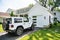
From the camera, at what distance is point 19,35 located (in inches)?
606

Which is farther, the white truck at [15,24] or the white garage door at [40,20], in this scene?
the white garage door at [40,20]

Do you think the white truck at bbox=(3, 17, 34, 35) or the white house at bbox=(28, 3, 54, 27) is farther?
the white house at bbox=(28, 3, 54, 27)

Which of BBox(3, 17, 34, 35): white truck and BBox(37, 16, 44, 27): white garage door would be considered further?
BBox(37, 16, 44, 27): white garage door

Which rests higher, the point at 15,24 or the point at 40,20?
the point at 40,20

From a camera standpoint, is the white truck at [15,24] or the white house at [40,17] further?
the white house at [40,17]

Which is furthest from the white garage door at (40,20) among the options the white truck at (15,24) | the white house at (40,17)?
the white truck at (15,24)

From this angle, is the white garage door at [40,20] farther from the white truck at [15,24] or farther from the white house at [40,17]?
the white truck at [15,24]

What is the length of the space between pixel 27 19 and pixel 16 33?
2.61 m

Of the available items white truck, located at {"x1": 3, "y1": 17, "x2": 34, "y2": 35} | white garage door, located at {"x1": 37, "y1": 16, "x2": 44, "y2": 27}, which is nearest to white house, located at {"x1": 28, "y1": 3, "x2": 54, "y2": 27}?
white garage door, located at {"x1": 37, "y1": 16, "x2": 44, "y2": 27}

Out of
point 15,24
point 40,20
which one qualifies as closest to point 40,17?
point 40,20

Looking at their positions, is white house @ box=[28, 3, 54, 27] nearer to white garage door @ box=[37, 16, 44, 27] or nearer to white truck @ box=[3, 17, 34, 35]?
white garage door @ box=[37, 16, 44, 27]

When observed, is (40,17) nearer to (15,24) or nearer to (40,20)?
(40,20)

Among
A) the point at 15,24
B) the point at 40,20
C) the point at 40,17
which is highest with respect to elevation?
the point at 40,17

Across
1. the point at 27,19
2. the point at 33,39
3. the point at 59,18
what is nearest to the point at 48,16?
the point at 27,19
